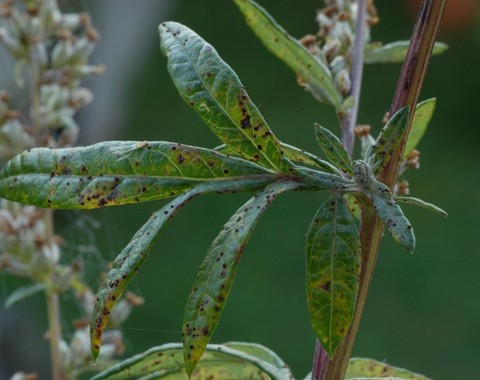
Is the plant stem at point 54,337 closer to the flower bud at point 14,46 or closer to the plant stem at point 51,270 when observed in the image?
the plant stem at point 51,270

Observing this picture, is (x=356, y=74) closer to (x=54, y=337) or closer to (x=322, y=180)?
(x=322, y=180)

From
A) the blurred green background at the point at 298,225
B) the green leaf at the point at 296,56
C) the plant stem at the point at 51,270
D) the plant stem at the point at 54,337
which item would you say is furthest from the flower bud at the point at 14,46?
the blurred green background at the point at 298,225

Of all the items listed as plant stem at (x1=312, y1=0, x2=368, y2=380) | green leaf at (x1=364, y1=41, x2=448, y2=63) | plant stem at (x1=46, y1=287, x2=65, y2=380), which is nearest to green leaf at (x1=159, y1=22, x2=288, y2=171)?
plant stem at (x1=312, y1=0, x2=368, y2=380)

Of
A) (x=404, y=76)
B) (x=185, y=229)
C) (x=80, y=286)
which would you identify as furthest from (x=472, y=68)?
(x=404, y=76)

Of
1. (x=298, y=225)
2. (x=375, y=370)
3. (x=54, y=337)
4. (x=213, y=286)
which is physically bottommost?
(x=298, y=225)

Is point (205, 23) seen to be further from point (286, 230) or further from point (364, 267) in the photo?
point (364, 267)

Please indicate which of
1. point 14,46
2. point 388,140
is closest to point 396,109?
point 388,140
